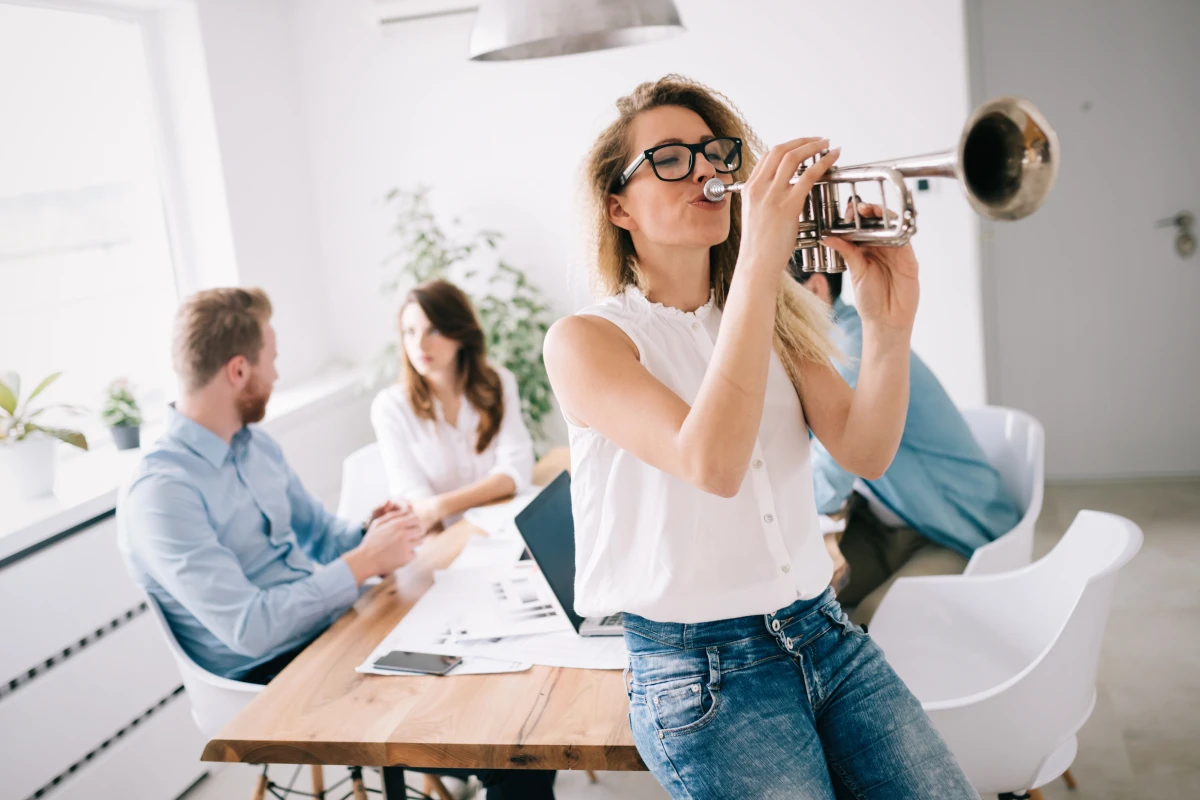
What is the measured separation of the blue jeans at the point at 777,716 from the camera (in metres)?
1.17

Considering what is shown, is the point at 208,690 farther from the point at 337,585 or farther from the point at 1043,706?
the point at 1043,706

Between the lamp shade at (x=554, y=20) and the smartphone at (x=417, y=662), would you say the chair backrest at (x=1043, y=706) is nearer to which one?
the smartphone at (x=417, y=662)

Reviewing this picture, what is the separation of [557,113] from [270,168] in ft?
3.96

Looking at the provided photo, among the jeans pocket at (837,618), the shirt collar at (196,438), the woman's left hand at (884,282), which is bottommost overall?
the jeans pocket at (837,618)

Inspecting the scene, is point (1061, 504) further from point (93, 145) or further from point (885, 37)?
point (93, 145)

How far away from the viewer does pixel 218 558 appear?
187cm

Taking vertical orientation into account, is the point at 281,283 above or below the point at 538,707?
above

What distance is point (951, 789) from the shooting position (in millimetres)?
1201

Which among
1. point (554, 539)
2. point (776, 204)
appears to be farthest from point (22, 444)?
point (776, 204)

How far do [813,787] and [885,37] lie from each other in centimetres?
331

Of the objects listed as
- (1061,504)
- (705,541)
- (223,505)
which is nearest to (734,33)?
(1061,504)

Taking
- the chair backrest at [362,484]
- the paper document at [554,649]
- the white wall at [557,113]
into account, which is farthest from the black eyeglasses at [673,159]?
the white wall at [557,113]

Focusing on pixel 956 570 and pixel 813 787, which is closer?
pixel 813 787

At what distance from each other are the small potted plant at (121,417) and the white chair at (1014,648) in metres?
2.33
